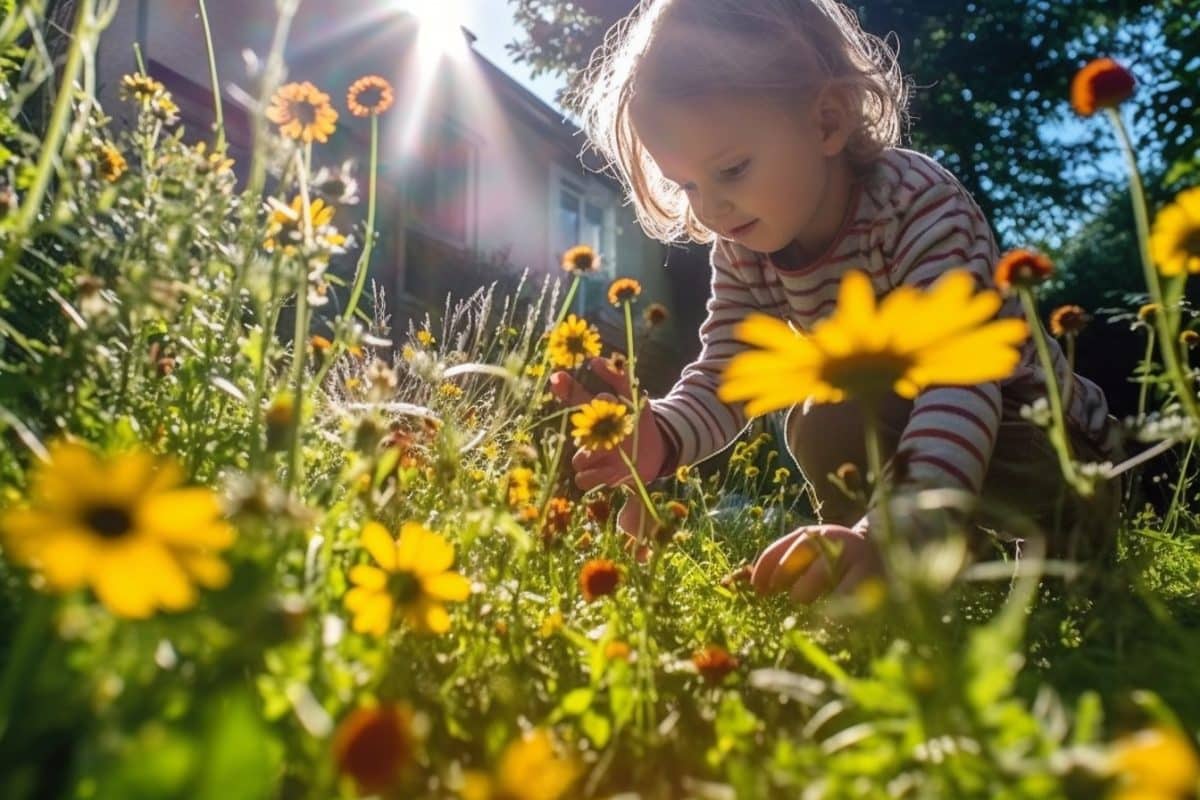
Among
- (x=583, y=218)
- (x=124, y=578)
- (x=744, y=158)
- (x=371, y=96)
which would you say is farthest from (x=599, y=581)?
(x=583, y=218)

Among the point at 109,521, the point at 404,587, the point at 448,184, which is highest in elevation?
the point at 109,521

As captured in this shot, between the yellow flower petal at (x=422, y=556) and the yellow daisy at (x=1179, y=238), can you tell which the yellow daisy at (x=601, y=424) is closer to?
the yellow flower petal at (x=422, y=556)

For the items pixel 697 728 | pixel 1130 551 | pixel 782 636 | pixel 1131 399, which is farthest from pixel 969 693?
pixel 1131 399

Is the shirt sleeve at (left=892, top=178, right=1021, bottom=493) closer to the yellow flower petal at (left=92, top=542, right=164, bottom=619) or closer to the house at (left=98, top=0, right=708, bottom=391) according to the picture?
the yellow flower petal at (left=92, top=542, right=164, bottom=619)

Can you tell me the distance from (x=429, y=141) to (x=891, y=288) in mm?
9825

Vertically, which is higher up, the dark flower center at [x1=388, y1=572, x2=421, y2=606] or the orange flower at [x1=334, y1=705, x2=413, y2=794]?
the orange flower at [x1=334, y1=705, x2=413, y2=794]

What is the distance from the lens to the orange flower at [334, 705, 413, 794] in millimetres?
512

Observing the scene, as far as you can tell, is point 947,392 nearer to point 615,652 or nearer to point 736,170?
point 736,170

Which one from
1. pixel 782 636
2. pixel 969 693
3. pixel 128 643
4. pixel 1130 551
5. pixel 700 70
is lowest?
pixel 782 636

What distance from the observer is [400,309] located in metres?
9.56

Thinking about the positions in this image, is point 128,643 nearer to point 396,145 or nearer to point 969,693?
point 969,693

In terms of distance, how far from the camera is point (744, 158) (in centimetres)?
212

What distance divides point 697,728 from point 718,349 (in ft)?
5.68

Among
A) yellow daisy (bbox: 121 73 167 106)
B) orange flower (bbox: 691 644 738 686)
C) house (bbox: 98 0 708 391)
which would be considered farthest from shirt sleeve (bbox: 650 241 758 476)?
house (bbox: 98 0 708 391)
